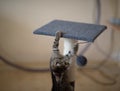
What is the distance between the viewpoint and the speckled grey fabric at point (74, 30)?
137 centimetres

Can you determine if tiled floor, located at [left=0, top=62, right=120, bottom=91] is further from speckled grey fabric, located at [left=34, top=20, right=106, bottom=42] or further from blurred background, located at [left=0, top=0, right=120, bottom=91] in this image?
speckled grey fabric, located at [left=34, top=20, right=106, bottom=42]

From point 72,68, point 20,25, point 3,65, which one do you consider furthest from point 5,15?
point 72,68

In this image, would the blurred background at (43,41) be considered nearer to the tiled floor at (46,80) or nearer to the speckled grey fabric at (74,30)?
the tiled floor at (46,80)

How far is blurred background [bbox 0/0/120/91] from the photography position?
2.24 m

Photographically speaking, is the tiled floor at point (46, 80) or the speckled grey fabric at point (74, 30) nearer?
the speckled grey fabric at point (74, 30)

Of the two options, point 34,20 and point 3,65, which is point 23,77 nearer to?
point 3,65

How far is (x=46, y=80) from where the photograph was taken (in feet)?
7.35

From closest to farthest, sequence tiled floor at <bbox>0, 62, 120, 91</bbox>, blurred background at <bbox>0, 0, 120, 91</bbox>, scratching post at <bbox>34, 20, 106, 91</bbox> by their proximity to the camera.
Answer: scratching post at <bbox>34, 20, 106, 91</bbox> → tiled floor at <bbox>0, 62, 120, 91</bbox> → blurred background at <bbox>0, 0, 120, 91</bbox>

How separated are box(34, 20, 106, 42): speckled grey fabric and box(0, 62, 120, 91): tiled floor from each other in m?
0.74

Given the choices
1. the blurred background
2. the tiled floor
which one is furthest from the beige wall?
the tiled floor

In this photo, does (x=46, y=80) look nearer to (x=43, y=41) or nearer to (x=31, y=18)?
(x=43, y=41)

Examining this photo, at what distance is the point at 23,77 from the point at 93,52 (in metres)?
0.93

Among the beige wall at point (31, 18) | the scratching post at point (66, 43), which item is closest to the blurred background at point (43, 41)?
the beige wall at point (31, 18)

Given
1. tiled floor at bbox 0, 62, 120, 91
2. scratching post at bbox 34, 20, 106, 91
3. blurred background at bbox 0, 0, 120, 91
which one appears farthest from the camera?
blurred background at bbox 0, 0, 120, 91
